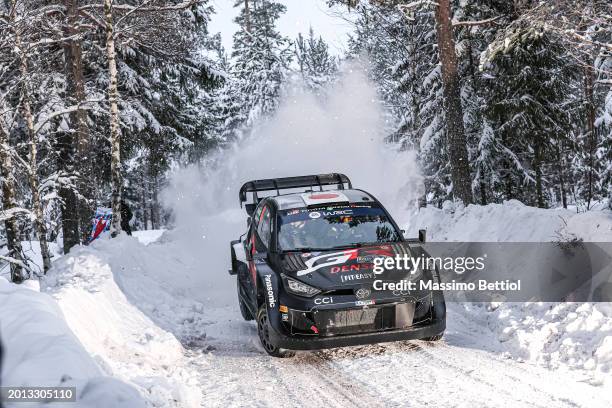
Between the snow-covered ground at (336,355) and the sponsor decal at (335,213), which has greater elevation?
the sponsor decal at (335,213)

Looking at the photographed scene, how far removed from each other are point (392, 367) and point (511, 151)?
16637 mm

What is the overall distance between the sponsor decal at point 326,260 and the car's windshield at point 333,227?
420mm

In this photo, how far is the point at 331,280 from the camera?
6.31 metres

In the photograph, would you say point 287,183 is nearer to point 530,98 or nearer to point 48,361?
point 48,361

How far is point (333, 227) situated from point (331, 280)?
4.19ft

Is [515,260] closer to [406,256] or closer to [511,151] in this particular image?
[406,256]

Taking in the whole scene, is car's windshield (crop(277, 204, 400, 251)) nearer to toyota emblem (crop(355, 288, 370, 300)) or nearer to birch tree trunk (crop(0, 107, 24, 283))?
toyota emblem (crop(355, 288, 370, 300))

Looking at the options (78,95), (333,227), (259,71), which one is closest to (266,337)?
(333,227)

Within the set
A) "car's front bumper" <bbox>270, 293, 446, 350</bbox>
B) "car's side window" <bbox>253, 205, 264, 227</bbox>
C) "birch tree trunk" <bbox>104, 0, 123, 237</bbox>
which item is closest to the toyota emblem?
"car's front bumper" <bbox>270, 293, 446, 350</bbox>

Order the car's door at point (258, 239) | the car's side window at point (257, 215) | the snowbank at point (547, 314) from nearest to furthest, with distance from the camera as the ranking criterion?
the snowbank at point (547, 314) < the car's door at point (258, 239) < the car's side window at point (257, 215)

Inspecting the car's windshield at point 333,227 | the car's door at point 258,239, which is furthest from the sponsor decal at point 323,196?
the car's door at point 258,239

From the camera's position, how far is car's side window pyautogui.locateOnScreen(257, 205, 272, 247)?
764 centimetres

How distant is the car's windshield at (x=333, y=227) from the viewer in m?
7.27

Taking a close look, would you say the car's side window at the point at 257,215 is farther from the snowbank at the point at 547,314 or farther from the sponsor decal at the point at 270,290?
the snowbank at the point at 547,314
